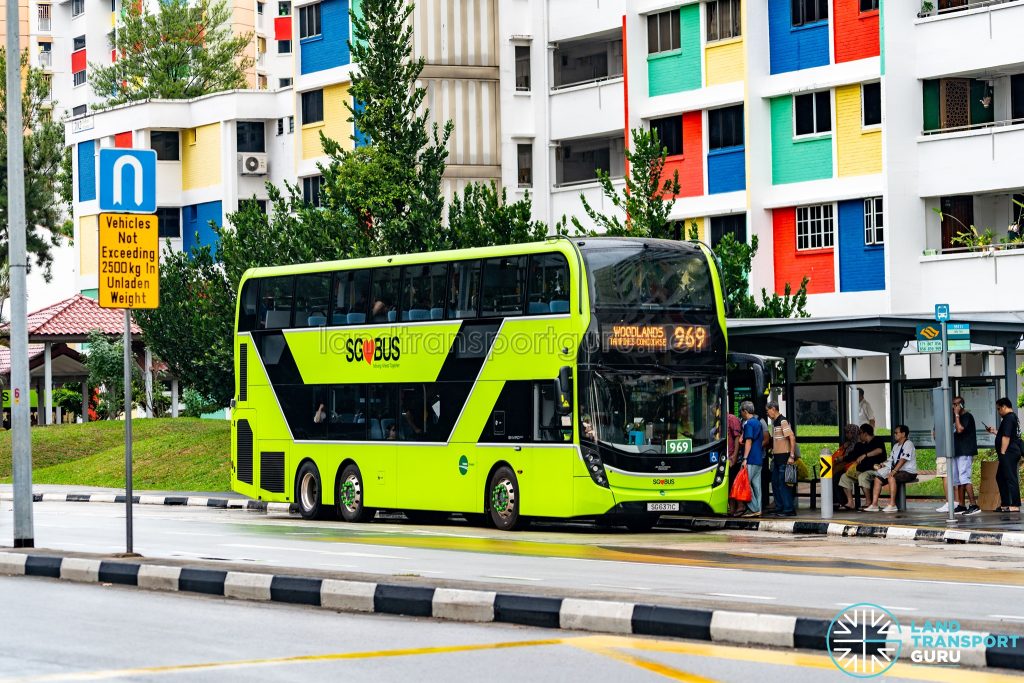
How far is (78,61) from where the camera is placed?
304ft

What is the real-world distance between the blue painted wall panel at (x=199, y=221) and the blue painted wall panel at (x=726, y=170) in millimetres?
25608

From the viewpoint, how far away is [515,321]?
87.6ft

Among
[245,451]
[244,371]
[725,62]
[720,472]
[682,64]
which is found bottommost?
[720,472]

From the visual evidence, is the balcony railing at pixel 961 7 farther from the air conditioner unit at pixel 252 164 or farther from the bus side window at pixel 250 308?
the air conditioner unit at pixel 252 164

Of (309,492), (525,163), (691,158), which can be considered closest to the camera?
(309,492)

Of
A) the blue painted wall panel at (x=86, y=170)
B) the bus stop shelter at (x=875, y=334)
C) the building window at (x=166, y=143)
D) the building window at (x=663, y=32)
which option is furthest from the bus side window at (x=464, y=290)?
the blue painted wall panel at (x=86, y=170)

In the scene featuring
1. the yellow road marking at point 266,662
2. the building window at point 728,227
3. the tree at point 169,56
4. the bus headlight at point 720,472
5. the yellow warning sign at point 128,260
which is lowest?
the yellow road marking at point 266,662

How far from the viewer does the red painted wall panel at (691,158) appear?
46.5 metres

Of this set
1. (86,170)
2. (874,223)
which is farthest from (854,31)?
(86,170)

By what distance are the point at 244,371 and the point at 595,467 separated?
31.3ft

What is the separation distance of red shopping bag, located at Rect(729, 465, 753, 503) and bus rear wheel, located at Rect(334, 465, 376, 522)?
6603 millimetres

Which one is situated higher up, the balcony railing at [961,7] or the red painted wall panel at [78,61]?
the red painted wall panel at [78,61]

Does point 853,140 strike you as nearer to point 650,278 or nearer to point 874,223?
point 874,223

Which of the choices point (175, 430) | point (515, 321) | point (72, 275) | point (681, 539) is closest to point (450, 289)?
point (515, 321)
